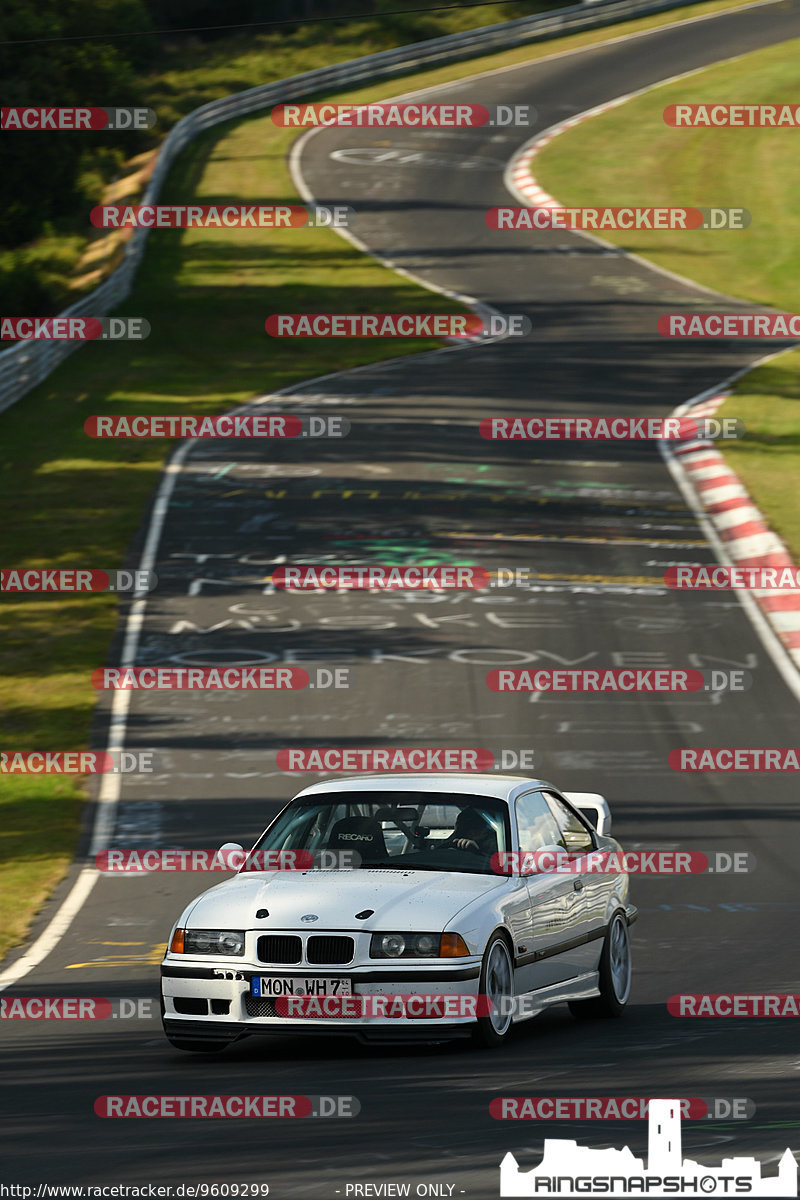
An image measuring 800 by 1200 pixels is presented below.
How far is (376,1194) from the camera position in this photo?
6.22 m

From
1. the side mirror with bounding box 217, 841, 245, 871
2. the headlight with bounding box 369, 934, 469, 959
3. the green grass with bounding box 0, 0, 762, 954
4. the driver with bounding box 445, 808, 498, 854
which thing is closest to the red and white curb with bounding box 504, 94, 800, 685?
the green grass with bounding box 0, 0, 762, 954

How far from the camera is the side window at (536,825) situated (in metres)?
9.71

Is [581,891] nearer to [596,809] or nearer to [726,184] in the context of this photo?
[596,809]

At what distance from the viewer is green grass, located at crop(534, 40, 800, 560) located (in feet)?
110

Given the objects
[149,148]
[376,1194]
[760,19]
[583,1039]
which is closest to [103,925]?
[583,1039]

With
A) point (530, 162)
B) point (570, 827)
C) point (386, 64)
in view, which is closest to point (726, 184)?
point (530, 162)

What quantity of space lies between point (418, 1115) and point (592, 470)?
874 inches

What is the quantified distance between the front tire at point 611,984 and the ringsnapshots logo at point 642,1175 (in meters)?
3.37

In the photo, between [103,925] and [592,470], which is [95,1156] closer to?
[103,925]

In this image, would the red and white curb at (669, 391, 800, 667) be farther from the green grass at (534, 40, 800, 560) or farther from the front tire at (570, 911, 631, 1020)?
the front tire at (570, 911, 631, 1020)

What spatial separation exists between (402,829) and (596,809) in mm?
1574

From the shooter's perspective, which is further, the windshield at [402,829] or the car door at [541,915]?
the windshield at [402,829]

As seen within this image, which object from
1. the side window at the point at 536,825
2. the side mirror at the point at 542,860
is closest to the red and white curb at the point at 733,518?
the side window at the point at 536,825

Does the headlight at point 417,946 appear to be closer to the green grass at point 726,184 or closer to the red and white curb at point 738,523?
the red and white curb at point 738,523
